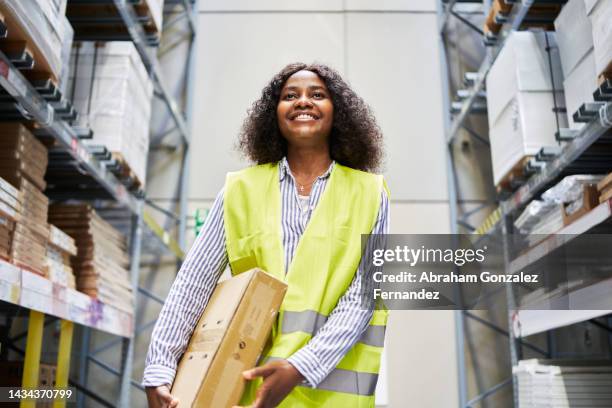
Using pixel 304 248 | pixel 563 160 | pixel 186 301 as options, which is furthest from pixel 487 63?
pixel 186 301

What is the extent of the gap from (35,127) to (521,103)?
3.40 metres

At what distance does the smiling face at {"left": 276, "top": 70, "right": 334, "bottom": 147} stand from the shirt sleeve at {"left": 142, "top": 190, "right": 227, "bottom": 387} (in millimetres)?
310

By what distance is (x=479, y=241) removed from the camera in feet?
21.1

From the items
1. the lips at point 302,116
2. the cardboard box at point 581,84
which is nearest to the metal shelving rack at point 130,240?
the lips at point 302,116

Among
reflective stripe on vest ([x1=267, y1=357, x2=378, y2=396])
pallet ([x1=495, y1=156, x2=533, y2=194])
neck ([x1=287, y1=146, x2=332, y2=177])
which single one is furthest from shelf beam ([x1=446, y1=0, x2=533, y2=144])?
reflective stripe on vest ([x1=267, y1=357, x2=378, y2=396])

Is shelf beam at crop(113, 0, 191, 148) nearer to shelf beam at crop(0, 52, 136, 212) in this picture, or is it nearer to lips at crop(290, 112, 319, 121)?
shelf beam at crop(0, 52, 136, 212)

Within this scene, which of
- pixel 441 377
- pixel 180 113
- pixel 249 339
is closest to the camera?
pixel 249 339

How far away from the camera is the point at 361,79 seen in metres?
7.26

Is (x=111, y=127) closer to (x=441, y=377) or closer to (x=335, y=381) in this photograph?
(x=335, y=381)

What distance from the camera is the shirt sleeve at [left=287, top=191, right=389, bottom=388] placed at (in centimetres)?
154

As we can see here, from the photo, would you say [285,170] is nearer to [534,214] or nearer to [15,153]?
[15,153]

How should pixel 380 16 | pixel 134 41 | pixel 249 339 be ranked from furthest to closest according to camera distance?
1. pixel 380 16
2. pixel 134 41
3. pixel 249 339

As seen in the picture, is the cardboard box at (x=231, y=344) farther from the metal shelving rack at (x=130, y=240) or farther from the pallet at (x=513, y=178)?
the pallet at (x=513, y=178)

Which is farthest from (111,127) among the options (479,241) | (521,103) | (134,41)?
(479,241)
